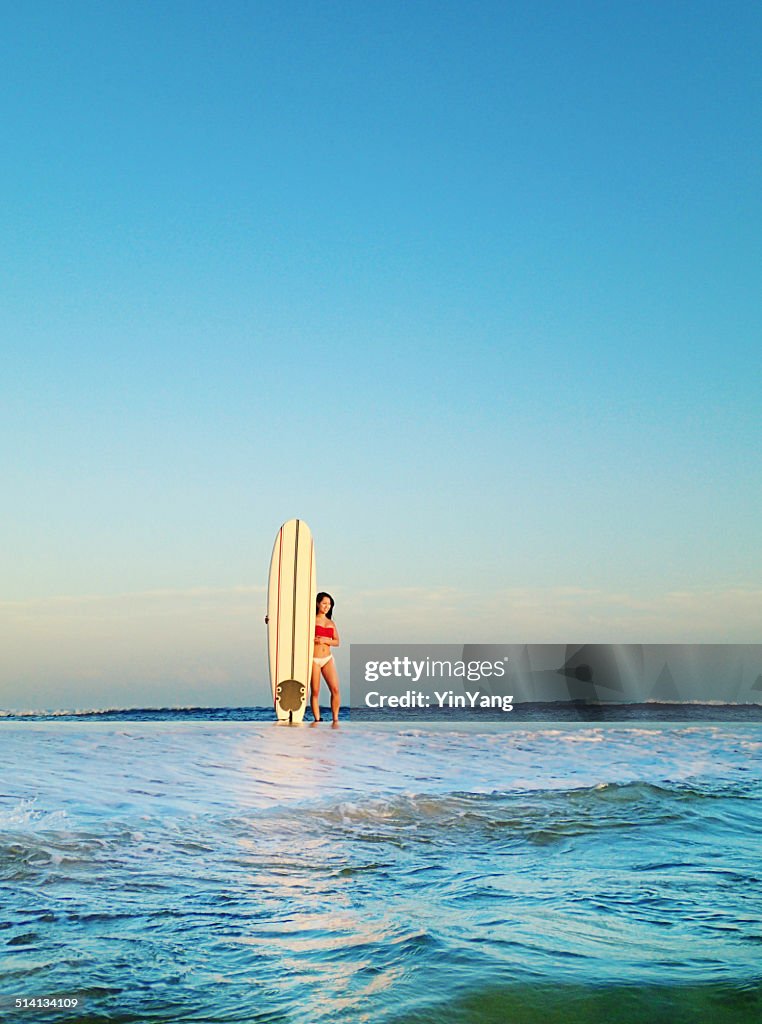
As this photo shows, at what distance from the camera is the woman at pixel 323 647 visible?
37.4 ft

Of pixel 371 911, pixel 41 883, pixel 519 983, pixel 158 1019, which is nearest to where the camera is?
pixel 158 1019

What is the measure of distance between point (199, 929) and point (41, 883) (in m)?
1.05

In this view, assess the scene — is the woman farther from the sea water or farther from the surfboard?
the sea water

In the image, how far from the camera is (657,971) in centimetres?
287

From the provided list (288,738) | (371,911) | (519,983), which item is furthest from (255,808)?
(288,738)

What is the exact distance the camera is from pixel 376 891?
3.82m

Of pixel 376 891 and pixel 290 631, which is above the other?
pixel 290 631

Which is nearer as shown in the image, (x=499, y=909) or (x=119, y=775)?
(x=499, y=909)

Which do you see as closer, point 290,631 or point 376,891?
point 376,891

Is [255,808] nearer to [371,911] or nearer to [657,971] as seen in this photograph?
[371,911]

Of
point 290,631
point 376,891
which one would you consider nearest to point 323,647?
point 290,631

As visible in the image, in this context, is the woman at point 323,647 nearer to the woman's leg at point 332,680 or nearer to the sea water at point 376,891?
the woman's leg at point 332,680

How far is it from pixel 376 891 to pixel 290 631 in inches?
302

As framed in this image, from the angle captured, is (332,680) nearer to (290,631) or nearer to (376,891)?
(290,631)
